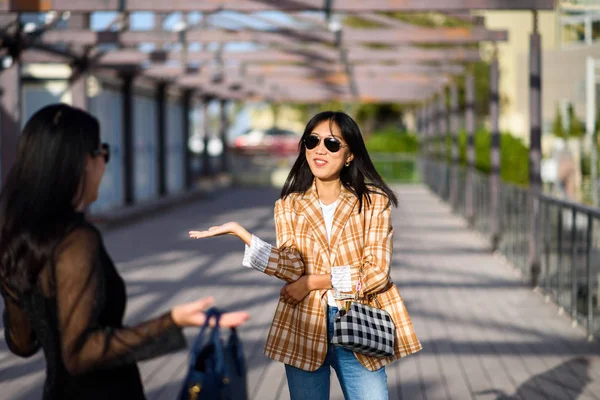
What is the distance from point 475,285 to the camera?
10.6m

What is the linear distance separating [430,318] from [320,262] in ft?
17.7

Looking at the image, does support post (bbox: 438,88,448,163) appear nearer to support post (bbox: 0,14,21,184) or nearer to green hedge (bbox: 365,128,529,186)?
green hedge (bbox: 365,128,529,186)

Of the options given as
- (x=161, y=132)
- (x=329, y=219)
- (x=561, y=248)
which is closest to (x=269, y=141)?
(x=161, y=132)

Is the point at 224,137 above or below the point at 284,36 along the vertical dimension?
below

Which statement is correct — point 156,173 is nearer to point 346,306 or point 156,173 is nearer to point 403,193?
point 403,193

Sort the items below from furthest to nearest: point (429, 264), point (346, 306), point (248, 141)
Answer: point (248, 141) < point (429, 264) < point (346, 306)

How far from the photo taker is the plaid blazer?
10.8 feet

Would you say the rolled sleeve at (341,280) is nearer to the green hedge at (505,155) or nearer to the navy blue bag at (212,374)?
the navy blue bag at (212,374)

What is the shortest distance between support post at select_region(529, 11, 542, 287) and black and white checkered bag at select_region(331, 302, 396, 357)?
7048 millimetres

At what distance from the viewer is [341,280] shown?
329cm

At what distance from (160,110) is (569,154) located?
11.5m

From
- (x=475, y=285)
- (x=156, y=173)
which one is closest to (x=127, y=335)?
(x=475, y=285)

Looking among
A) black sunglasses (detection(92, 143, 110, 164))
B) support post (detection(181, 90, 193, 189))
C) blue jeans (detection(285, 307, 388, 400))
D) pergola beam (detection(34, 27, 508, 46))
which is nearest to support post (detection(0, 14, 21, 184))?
pergola beam (detection(34, 27, 508, 46))

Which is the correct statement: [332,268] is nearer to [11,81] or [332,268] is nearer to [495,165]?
[11,81]
